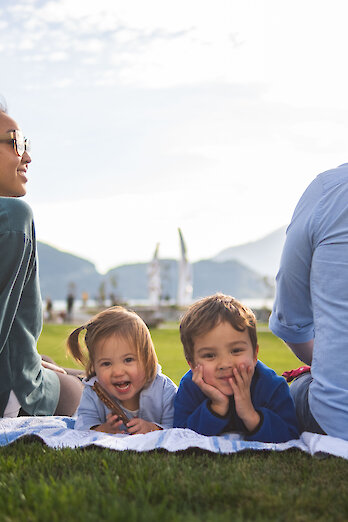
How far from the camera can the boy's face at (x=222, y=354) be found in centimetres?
285

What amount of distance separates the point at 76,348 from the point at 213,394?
924mm

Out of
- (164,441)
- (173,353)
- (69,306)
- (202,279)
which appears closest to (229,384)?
(164,441)

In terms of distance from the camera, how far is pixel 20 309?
3328mm

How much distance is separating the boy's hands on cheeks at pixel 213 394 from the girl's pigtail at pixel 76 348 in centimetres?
74

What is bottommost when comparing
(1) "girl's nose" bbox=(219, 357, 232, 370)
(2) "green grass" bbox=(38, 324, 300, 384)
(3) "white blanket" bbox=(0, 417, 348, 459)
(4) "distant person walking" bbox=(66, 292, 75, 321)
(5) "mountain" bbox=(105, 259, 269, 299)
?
(5) "mountain" bbox=(105, 259, 269, 299)

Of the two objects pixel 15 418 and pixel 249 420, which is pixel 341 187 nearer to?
pixel 249 420

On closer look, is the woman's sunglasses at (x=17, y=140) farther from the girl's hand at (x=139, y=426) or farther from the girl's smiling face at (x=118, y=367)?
the girl's hand at (x=139, y=426)

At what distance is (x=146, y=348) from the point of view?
316 cm

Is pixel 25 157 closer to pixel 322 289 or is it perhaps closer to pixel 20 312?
pixel 20 312

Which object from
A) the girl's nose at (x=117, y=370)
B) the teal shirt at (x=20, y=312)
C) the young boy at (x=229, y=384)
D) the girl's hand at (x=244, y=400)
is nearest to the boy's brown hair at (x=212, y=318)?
the young boy at (x=229, y=384)

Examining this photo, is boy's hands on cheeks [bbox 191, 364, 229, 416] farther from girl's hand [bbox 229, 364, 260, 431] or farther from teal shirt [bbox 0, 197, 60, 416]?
teal shirt [bbox 0, 197, 60, 416]

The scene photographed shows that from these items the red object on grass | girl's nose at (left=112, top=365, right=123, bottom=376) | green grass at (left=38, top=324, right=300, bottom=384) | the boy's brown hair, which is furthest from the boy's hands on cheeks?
green grass at (left=38, top=324, right=300, bottom=384)

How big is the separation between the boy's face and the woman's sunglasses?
5.35ft

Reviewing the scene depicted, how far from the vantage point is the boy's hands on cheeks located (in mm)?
2789
